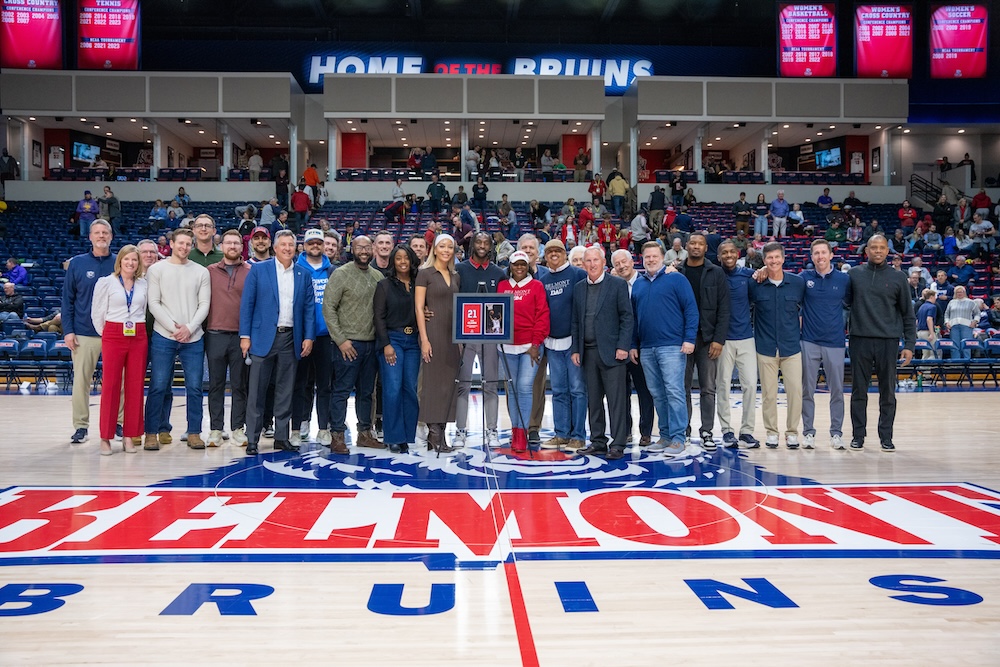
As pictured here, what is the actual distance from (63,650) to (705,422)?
510cm

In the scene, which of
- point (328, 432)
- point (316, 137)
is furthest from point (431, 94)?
point (328, 432)

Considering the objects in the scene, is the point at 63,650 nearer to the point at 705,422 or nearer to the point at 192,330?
the point at 192,330

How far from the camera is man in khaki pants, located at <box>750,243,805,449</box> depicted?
641cm

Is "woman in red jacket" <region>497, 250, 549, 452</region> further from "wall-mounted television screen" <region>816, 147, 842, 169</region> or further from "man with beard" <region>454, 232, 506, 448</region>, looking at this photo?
"wall-mounted television screen" <region>816, 147, 842, 169</region>

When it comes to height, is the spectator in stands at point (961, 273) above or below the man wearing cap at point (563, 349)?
above

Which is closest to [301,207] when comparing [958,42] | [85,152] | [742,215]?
[742,215]

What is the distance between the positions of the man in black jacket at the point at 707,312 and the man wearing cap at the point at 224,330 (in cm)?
349

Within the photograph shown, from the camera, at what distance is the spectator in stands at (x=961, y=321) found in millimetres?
12375

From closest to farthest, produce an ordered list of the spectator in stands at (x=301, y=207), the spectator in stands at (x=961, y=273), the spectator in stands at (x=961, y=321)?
the spectator in stands at (x=961, y=321), the spectator in stands at (x=961, y=273), the spectator in stands at (x=301, y=207)

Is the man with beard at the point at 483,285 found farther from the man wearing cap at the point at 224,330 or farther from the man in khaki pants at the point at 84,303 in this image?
the man in khaki pants at the point at 84,303

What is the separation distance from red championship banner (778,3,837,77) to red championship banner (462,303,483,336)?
72.1ft

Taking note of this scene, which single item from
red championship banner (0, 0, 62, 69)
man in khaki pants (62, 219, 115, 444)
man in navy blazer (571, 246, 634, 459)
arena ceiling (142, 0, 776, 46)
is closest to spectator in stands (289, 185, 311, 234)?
arena ceiling (142, 0, 776, 46)

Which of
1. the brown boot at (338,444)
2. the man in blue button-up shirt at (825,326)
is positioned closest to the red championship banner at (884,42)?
the man in blue button-up shirt at (825,326)

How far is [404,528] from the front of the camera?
161 inches
